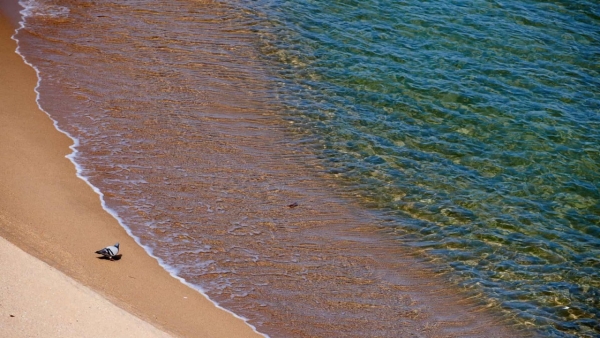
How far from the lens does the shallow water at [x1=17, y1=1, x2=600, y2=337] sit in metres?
6.91

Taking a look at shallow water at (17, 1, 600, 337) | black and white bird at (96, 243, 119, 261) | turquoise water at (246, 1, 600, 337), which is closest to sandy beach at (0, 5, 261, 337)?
black and white bird at (96, 243, 119, 261)

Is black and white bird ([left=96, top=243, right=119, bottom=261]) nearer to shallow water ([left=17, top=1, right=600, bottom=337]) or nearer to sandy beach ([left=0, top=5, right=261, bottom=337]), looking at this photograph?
sandy beach ([left=0, top=5, right=261, bottom=337])

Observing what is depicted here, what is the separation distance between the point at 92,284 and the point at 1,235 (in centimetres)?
96

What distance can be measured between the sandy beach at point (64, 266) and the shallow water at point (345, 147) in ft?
0.84

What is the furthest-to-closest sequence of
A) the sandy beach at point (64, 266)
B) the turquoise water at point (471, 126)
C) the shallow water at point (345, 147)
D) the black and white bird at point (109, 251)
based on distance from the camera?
the turquoise water at point (471, 126), the shallow water at point (345, 147), the black and white bird at point (109, 251), the sandy beach at point (64, 266)

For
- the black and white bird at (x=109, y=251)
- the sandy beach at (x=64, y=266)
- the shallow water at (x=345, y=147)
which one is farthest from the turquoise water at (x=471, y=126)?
the black and white bird at (x=109, y=251)

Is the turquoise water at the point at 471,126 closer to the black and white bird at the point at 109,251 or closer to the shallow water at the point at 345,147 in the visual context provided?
the shallow water at the point at 345,147

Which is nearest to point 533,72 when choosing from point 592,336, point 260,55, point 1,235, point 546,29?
point 546,29

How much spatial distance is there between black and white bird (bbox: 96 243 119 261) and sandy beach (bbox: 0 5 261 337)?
0.07 metres

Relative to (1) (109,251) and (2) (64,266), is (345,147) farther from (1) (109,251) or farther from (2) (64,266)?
(2) (64,266)

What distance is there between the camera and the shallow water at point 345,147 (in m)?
6.91

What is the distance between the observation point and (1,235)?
19.6ft

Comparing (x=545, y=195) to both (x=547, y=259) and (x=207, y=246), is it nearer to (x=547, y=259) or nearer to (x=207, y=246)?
(x=547, y=259)

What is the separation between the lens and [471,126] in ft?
33.7
